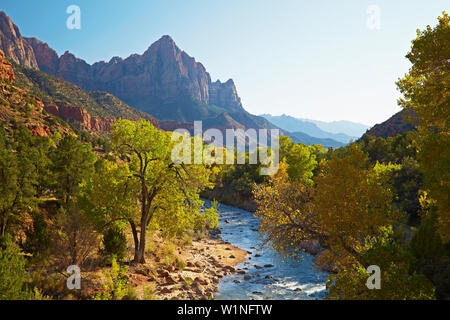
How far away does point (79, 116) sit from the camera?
4390 inches

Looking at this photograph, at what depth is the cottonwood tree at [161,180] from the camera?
61.2 feet

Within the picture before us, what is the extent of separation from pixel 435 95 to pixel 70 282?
70.1ft

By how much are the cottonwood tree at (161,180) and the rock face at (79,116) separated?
100572 mm

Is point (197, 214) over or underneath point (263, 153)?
underneath

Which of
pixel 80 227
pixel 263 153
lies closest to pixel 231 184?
pixel 263 153

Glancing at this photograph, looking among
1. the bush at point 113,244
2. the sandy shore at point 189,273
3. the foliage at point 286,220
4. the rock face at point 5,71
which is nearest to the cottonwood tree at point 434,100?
the foliage at point 286,220

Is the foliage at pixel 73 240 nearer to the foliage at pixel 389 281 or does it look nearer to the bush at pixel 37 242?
the bush at pixel 37 242

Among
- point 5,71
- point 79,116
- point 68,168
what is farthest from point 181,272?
point 79,116

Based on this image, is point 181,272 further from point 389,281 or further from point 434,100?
point 434,100

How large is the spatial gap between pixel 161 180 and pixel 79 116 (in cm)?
11086

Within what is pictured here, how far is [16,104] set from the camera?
70375 mm

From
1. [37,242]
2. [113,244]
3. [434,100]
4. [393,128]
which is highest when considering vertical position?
[393,128]
